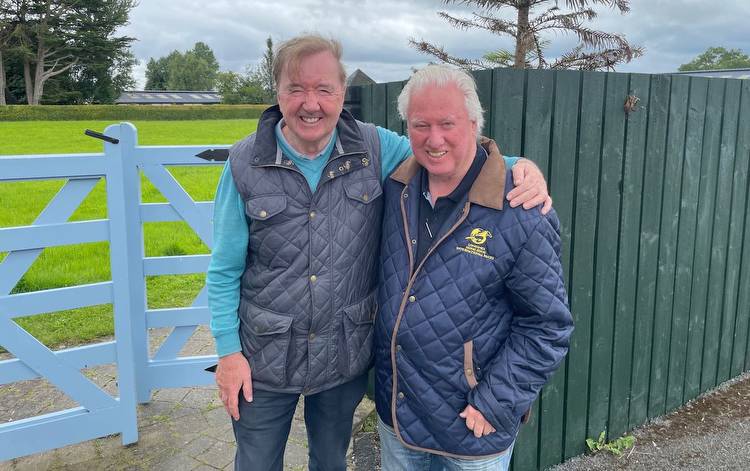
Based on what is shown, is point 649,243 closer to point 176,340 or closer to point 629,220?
point 629,220

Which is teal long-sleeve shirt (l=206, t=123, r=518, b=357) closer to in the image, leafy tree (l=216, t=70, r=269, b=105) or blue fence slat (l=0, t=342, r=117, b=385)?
blue fence slat (l=0, t=342, r=117, b=385)

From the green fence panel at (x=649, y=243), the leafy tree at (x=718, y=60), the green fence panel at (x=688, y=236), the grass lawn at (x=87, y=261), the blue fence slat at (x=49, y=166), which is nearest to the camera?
the blue fence slat at (x=49, y=166)

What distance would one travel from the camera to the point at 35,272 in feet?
20.6

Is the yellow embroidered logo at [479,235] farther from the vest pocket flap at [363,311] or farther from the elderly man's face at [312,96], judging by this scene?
the elderly man's face at [312,96]

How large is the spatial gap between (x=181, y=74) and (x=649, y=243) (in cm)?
9617

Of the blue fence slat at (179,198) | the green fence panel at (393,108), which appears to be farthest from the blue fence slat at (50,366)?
the green fence panel at (393,108)

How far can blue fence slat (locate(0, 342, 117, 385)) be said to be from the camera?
10.1 feet

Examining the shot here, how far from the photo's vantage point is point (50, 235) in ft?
9.89

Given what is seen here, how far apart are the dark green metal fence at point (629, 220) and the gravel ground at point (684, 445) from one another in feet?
0.32

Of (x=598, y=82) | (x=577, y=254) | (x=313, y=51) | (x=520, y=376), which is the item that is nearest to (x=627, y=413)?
(x=577, y=254)

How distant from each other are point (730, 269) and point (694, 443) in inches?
54.3

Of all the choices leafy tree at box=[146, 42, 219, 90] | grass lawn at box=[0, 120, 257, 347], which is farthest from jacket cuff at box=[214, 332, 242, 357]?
leafy tree at box=[146, 42, 219, 90]

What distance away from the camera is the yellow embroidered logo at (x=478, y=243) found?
5.79 ft

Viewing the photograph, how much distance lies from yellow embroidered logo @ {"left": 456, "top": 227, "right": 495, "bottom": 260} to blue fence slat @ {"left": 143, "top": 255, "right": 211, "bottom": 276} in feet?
7.56
